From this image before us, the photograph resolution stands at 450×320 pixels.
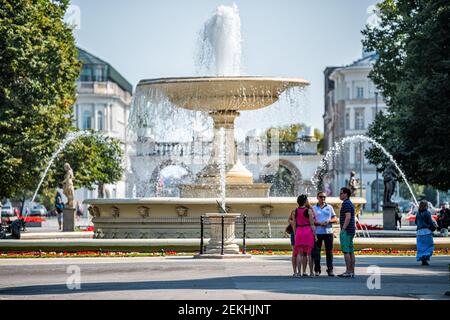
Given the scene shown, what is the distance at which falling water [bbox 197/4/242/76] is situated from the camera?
40781 mm

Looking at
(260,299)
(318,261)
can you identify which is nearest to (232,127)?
(318,261)

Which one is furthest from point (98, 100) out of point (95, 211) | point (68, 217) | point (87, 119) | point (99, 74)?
point (95, 211)

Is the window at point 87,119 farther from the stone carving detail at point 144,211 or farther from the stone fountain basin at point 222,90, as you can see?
the stone carving detail at point 144,211

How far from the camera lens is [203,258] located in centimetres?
2856

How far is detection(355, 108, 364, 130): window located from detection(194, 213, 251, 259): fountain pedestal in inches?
4713

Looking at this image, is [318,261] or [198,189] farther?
[198,189]

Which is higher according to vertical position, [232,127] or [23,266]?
[232,127]

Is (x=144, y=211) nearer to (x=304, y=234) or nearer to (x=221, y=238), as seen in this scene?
(x=221, y=238)

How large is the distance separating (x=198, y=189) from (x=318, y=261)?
40.7 feet

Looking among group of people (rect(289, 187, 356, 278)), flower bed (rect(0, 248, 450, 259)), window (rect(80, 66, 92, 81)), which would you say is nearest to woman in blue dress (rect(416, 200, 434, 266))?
flower bed (rect(0, 248, 450, 259))

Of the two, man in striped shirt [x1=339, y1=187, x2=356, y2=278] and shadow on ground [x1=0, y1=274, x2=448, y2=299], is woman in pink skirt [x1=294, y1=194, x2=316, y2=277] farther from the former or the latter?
shadow on ground [x1=0, y1=274, x2=448, y2=299]
